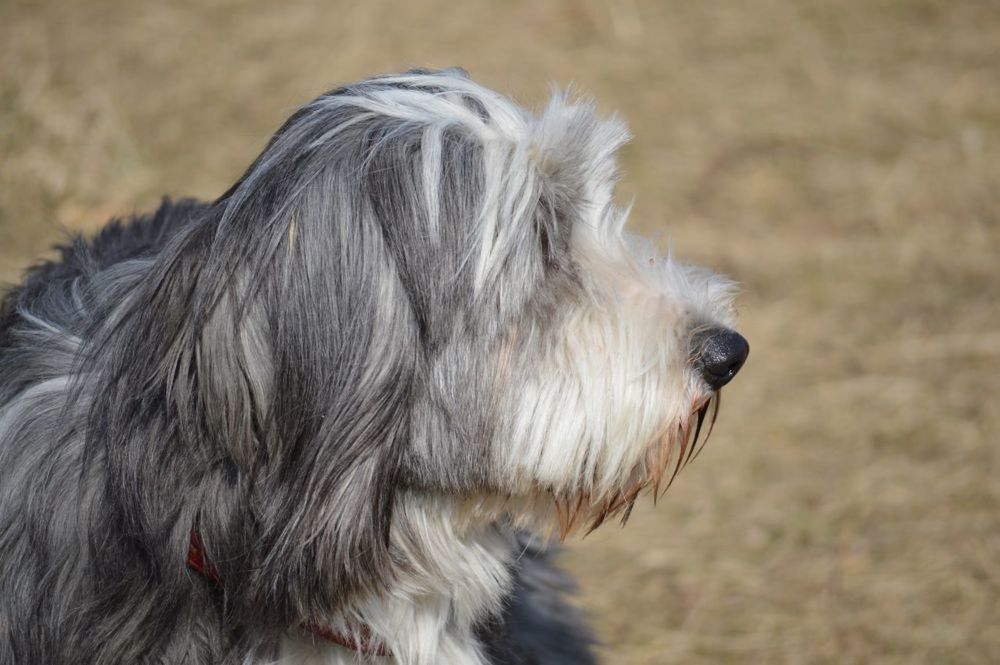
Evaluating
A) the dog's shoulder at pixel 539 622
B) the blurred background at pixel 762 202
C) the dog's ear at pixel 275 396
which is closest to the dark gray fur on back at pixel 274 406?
the dog's ear at pixel 275 396

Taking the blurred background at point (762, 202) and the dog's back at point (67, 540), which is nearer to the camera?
the dog's back at point (67, 540)

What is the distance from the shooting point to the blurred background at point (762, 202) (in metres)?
3.72

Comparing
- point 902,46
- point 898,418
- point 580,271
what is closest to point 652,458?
point 580,271

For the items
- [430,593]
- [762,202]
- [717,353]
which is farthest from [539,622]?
[762,202]

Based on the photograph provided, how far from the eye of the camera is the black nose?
2242mm

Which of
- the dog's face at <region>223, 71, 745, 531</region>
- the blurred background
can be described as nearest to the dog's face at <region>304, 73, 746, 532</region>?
the dog's face at <region>223, 71, 745, 531</region>

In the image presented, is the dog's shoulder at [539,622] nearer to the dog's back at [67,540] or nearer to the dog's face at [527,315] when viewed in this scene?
the dog's back at [67,540]

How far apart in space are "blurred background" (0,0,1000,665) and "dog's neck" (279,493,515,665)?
124cm

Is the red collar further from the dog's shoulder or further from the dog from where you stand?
the dog's shoulder

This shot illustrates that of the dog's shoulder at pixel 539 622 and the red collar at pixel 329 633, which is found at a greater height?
the dog's shoulder at pixel 539 622

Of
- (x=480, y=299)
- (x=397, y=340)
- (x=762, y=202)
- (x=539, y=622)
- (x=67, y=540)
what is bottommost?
(x=67, y=540)

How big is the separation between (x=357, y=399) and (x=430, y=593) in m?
0.48

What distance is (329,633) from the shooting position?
7.36 ft

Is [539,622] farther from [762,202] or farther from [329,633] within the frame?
[762,202]
